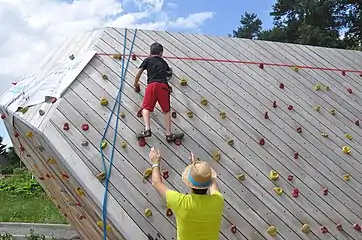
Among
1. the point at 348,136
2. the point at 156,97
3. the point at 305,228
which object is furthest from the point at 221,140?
the point at 348,136

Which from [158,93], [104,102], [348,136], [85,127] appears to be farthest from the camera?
[348,136]

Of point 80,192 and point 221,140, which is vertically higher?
point 221,140

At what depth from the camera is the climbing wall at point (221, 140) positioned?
401 cm

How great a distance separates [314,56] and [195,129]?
2.63 meters

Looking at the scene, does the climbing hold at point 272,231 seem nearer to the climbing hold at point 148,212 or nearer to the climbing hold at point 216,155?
the climbing hold at point 216,155

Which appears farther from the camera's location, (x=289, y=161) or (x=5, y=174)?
(x=5, y=174)

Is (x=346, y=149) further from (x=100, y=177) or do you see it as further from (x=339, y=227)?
(x=100, y=177)

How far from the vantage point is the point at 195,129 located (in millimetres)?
4594

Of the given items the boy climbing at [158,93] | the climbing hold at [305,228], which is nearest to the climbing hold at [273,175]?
the climbing hold at [305,228]

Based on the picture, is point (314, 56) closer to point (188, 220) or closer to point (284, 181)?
point (284, 181)

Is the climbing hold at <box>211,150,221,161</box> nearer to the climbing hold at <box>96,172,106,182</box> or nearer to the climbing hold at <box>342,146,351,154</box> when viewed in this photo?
the climbing hold at <box>96,172,106,182</box>

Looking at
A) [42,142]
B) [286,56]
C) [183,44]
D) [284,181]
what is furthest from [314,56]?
[42,142]

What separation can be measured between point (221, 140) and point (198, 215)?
1.70 meters

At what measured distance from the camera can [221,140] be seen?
181 inches
